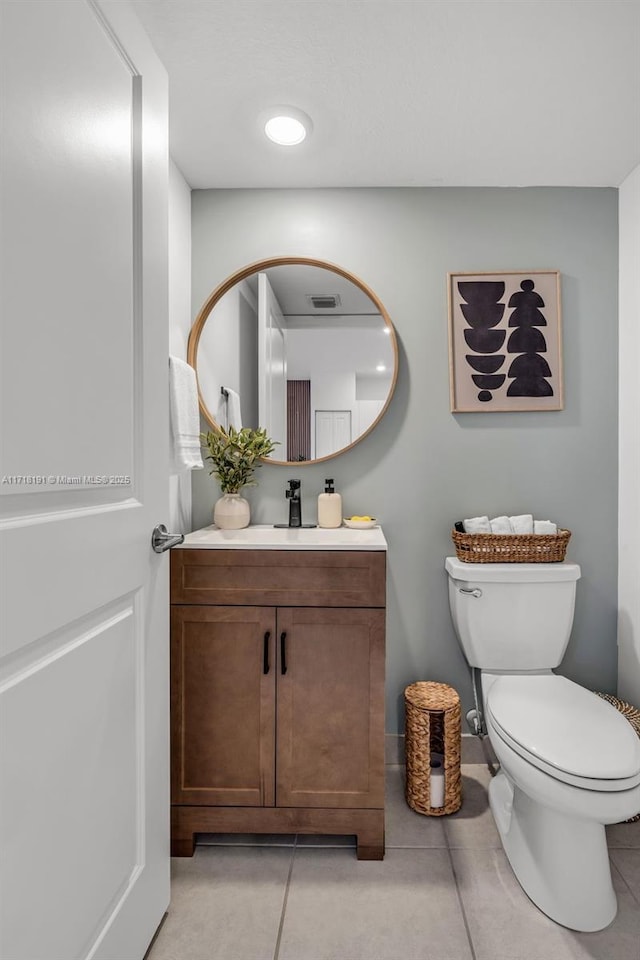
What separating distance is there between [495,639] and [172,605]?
3.62 ft

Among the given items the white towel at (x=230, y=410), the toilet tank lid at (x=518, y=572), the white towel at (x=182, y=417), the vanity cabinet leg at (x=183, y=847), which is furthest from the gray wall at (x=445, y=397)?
the vanity cabinet leg at (x=183, y=847)

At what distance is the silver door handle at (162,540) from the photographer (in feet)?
4.23

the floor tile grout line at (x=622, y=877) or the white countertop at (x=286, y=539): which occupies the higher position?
the white countertop at (x=286, y=539)

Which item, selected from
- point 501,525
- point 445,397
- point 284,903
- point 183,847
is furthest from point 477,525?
point 183,847

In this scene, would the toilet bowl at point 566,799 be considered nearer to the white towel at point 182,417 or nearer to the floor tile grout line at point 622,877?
the floor tile grout line at point 622,877

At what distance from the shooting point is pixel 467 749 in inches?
84.3

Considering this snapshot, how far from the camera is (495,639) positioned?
6.36ft

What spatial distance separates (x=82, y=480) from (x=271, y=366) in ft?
4.19

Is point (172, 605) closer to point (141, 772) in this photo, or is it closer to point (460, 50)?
point (141, 772)

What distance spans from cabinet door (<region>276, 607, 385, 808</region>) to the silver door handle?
0.49 meters

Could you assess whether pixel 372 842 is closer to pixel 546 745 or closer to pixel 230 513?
pixel 546 745

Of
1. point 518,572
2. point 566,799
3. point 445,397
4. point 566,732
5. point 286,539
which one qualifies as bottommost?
point 566,799

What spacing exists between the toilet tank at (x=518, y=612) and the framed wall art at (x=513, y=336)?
0.66 m

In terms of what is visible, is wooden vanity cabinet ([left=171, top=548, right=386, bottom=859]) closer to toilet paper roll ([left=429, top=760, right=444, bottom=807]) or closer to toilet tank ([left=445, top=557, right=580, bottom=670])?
toilet paper roll ([left=429, top=760, right=444, bottom=807])
